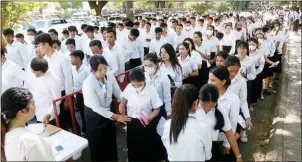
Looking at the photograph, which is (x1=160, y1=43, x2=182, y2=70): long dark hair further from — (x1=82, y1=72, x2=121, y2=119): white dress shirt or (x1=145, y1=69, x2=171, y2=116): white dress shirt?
(x1=82, y1=72, x2=121, y2=119): white dress shirt

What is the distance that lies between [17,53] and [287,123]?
577cm

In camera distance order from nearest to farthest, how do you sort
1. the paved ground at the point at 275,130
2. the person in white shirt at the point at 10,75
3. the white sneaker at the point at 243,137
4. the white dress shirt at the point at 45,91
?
the white dress shirt at the point at 45,91
the person in white shirt at the point at 10,75
the paved ground at the point at 275,130
the white sneaker at the point at 243,137

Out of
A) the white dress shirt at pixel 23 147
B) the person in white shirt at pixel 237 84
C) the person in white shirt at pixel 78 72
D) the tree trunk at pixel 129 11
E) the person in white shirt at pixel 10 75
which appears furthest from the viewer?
the tree trunk at pixel 129 11

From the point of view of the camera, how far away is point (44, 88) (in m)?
3.35

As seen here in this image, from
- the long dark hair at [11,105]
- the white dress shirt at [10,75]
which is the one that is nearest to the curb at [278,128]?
the long dark hair at [11,105]

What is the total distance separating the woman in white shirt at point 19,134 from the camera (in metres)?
1.88

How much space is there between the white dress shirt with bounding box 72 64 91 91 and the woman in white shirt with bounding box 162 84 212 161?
231 cm

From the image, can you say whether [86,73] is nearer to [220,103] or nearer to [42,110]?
[42,110]

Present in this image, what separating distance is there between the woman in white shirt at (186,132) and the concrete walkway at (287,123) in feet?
7.13

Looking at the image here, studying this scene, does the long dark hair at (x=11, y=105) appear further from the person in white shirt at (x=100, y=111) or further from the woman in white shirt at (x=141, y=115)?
the woman in white shirt at (x=141, y=115)

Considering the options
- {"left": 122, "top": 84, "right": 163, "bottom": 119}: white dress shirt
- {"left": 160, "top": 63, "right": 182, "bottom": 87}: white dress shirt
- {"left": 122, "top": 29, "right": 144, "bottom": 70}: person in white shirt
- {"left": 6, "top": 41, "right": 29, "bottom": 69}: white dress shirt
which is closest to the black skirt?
{"left": 122, "top": 84, "right": 163, "bottom": 119}: white dress shirt

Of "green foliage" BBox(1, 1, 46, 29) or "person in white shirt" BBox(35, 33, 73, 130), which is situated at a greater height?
"green foliage" BBox(1, 1, 46, 29)

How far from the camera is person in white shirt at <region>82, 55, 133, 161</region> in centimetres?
309

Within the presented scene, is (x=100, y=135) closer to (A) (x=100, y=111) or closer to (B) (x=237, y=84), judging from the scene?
(A) (x=100, y=111)
